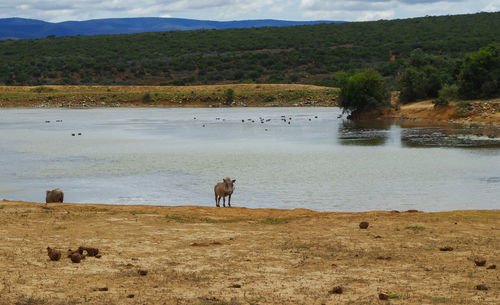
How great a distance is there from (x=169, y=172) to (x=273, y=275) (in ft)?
42.4

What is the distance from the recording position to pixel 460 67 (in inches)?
1826

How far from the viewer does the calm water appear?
54.6ft

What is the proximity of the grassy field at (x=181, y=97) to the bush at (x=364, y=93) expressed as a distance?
16.7m

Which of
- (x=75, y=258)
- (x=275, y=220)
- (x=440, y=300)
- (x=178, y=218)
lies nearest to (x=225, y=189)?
(x=178, y=218)

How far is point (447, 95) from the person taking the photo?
44156mm

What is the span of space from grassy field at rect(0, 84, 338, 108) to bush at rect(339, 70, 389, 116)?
16.7 m

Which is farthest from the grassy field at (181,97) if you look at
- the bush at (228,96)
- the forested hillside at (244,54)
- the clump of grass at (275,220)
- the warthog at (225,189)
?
the clump of grass at (275,220)

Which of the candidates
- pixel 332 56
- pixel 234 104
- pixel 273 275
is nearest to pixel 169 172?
pixel 273 275

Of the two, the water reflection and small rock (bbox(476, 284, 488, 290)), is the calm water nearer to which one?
the water reflection

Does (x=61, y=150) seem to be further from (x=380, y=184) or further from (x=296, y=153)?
(x=380, y=184)

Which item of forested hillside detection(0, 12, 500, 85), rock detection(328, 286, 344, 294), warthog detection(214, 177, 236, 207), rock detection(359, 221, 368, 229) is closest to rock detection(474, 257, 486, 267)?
rock detection(328, 286, 344, 294)

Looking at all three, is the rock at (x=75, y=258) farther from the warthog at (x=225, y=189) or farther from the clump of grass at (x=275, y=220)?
the warthog at (x=225, y=189)

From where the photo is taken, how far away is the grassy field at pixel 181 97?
216 feet

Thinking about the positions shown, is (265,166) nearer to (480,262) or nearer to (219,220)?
(219,220)
